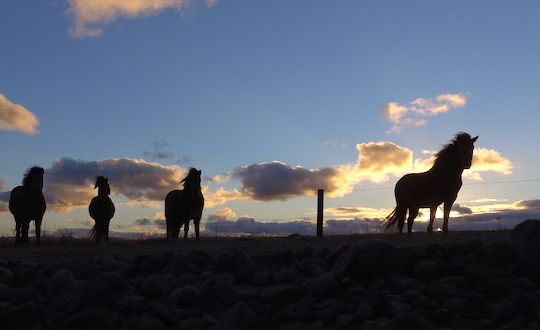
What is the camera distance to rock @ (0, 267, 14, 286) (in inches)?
308

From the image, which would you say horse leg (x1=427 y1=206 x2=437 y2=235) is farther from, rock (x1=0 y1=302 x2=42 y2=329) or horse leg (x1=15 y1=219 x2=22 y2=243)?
rock (x1=0 y1=302 x2=42 y2=329)

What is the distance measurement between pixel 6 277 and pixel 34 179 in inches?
491

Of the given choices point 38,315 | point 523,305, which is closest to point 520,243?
point 523,305

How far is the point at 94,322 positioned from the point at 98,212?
16.2 m

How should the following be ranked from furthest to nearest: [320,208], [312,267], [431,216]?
[320,208]
[431,216]
[312,267]

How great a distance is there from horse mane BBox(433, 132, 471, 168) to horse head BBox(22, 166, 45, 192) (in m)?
A: 11.1

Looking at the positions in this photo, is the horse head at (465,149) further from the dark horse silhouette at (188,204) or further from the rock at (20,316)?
the rock at (20,316)

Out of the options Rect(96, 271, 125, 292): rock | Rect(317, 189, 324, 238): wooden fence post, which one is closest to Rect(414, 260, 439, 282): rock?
Rect(96, 271, 125, 292): rock

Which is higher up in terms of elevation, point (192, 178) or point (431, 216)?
point (192, 178)

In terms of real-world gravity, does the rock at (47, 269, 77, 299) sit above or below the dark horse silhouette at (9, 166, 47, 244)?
below

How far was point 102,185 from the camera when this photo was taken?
844 inches

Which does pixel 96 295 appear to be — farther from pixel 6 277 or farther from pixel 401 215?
pixel 401 215

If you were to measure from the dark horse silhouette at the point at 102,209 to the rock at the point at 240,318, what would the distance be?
15.9 m

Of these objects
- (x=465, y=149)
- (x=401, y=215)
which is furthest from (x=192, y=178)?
(x=465, y=149)
